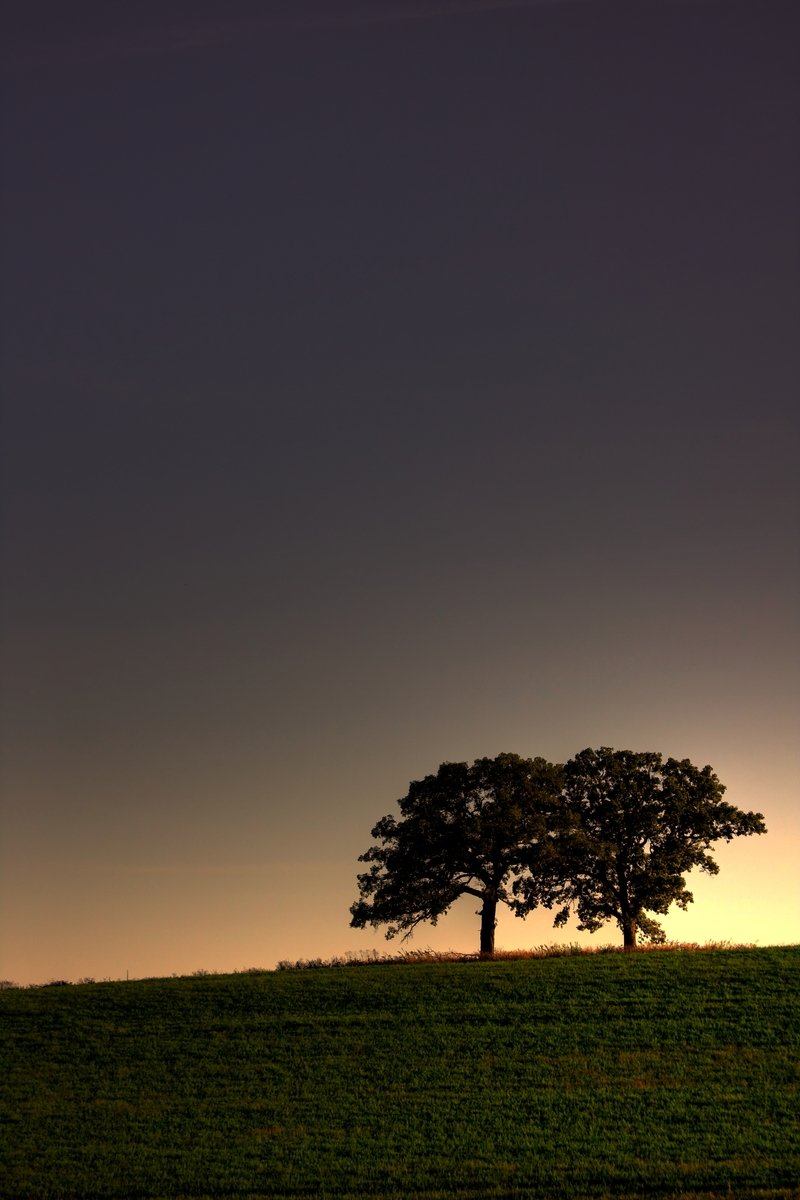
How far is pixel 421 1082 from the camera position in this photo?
33.6 meters

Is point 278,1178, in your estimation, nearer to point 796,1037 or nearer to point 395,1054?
point 395,1054

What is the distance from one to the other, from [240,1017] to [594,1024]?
1262 cm

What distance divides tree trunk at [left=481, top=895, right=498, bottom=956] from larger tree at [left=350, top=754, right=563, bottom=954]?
5cm

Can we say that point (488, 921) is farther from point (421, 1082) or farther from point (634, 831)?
point (421, 1082)

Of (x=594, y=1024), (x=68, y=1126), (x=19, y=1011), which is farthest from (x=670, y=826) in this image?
(x=68, y=1126)

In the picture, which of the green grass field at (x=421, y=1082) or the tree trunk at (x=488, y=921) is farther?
the tree trunk at (x=488, y=921)

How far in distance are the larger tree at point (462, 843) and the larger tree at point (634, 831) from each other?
1.56m

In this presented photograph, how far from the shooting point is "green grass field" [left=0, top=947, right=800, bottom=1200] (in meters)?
26.2

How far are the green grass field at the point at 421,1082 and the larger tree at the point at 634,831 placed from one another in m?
11.5

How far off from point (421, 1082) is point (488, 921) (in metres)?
27.0

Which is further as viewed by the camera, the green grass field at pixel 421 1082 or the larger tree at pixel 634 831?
the larger tree at pixel 634 831

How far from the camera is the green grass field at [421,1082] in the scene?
26.2 m

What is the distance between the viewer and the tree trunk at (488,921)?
59481 millimetres

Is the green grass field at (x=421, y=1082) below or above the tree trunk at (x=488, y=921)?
below
